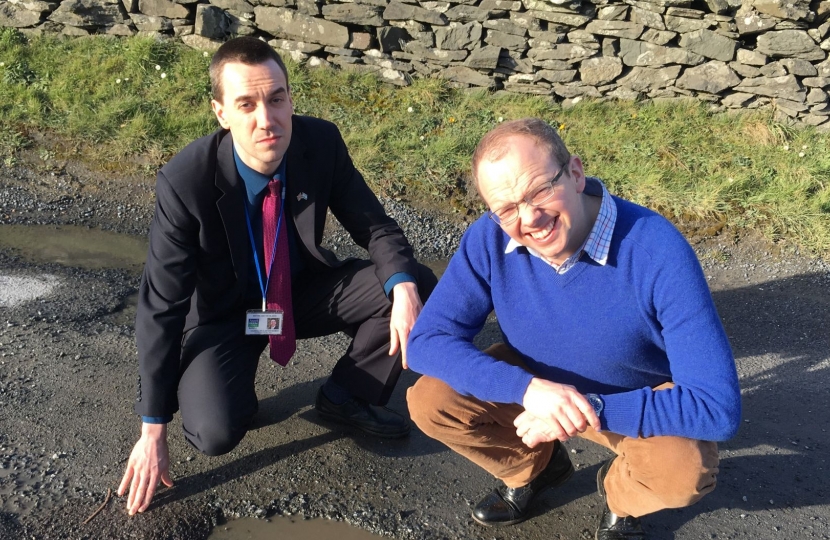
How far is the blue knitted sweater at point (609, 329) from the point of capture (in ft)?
7.37

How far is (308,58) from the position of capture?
7.42m

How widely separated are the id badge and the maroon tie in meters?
0.03

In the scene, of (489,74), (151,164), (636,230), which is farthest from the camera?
(489,74)

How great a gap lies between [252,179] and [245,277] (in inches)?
16.9

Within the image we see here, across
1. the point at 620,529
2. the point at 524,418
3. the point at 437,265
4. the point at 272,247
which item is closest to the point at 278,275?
the point at 272,247

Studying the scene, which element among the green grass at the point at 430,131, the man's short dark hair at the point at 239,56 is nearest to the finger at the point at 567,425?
the man's short dark hair at the point at 239,56

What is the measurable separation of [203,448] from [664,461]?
1.78 meters

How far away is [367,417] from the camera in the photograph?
11.1 ft

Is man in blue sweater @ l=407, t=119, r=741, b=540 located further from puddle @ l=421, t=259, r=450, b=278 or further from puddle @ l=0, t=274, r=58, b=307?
puddle @ l=0, t=274, r=58, b=307

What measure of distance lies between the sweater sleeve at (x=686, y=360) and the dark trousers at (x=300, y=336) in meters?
1.26

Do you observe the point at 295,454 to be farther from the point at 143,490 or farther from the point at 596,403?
the point at 596,403

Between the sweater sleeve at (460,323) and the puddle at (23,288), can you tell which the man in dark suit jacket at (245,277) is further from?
the puddle at (23,288)

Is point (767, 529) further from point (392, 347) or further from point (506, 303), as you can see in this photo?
point (392, 347)

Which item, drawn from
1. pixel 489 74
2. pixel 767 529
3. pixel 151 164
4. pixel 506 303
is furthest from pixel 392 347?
pixel 489 74
